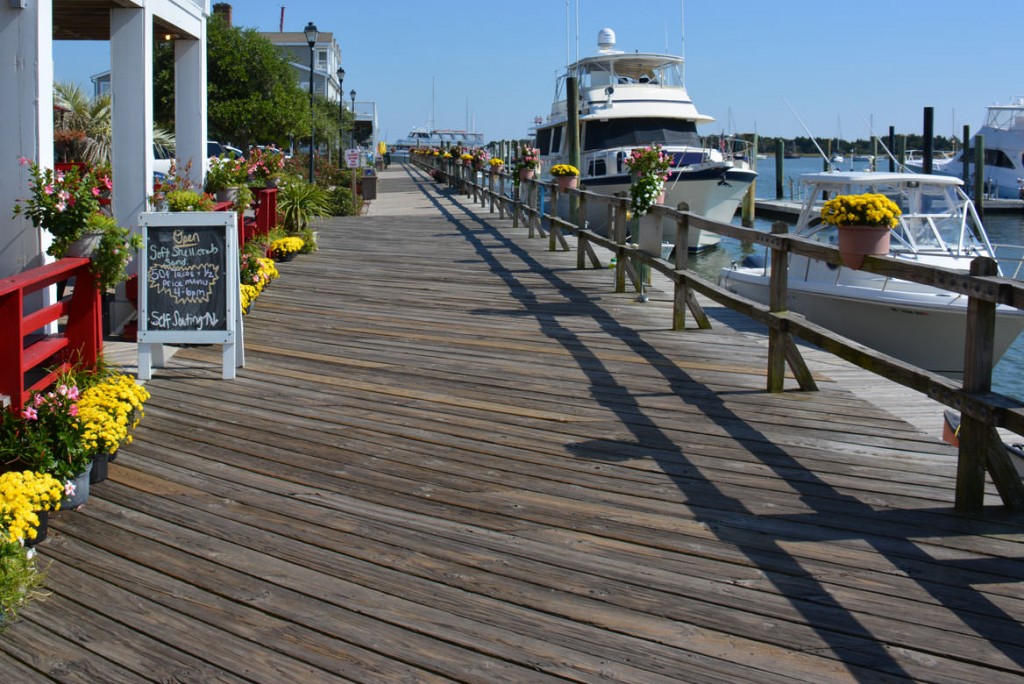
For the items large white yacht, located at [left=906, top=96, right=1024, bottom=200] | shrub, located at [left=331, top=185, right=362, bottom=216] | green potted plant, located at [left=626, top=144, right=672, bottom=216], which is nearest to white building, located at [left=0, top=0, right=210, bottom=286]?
green potted plant, located at [left=626, top=144, right=672, bottom=216]

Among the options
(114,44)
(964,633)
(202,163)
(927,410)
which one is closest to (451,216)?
(202,163)

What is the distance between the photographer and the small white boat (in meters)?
13.2

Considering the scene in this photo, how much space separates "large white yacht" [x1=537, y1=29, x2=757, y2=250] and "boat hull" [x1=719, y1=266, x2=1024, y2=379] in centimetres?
1384

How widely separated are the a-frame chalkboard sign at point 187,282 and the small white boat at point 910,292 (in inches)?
333

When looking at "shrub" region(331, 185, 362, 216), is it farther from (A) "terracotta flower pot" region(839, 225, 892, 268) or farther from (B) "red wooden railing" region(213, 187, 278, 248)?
(A) "terracotta flower pot" region(839, 225, 892, 268)

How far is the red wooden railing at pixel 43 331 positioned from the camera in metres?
4.83

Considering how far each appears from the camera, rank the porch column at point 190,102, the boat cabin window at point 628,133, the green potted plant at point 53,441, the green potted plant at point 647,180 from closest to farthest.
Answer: the green potted plant at point 53,441 < the porch column at point 190,102 < the green potted plant at point 647,180 < the boat cabin window at point 628,133

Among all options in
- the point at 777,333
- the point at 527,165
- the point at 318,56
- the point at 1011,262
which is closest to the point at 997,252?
the point at 1011,262

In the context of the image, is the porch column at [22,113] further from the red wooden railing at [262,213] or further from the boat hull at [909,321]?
the boat hull at [909,321]

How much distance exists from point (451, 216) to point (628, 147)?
7.76 m

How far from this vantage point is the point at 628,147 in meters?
31.1

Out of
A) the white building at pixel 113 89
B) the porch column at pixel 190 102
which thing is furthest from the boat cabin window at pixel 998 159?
the white building at pixel 113 89

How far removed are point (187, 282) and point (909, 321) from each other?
9.05 meters

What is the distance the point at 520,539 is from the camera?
14.9 ft
